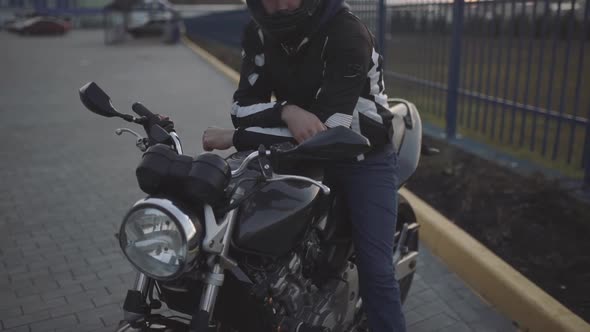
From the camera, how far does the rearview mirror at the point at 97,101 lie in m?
2.36

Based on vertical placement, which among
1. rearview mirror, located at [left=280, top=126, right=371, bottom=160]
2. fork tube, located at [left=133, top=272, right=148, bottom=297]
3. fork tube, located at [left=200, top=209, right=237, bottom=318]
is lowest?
fork tube, located at [left=133, top=272, right=148, bottom=297]

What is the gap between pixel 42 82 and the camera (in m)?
13.4

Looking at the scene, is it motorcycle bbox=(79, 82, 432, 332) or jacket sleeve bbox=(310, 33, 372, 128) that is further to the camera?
jacket sleeve bbox=(310, 33, 372, 128)

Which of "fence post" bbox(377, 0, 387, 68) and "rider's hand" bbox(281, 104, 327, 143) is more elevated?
"rider's hand" bbox(281, 104, 327, 143)

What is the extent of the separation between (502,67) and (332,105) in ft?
16.6

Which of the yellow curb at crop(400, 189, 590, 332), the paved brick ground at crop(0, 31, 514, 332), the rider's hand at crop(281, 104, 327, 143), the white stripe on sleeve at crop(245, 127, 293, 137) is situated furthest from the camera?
the paved brick ground at crop(0, 31, 514, 332)

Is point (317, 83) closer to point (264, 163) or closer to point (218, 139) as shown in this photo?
point (218, 139)

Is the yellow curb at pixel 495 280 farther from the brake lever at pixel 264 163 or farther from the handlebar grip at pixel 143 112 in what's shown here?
the handlebar grip at pixel 143 112

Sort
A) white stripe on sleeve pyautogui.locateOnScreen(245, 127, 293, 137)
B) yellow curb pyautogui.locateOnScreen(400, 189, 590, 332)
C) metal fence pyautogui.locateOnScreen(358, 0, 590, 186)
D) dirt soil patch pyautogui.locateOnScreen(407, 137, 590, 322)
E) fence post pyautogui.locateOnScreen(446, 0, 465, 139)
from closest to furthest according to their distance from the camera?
1. white stripe on sleeve pyautogui.locateOnScreen(245, 127, 293, 137)
2. yellow curb pyautogui.locateOnScreen(400, 189, 590, 332)
3. dirt soil patch pyautogui.locateOnScreen(407, 137, 590, 322)
4. metal fence pyautogui.locateOnScreen(358, 0, 590, 186)
5. fence post pyautogui.locateOnScreen(446, 0, 465, 139)

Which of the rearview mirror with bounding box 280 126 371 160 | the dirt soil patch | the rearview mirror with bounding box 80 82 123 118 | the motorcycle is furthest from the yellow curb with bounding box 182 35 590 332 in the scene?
the rearview mirror with bounding box 80 82 123 118

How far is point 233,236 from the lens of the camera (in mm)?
2041

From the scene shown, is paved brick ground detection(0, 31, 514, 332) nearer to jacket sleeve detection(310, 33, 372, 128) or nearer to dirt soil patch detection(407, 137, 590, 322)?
dirt soil patch detection(407, 137, 590, 322)

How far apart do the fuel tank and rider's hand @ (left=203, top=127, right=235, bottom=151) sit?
273mm

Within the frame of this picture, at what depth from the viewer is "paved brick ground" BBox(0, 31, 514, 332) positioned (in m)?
3.64
